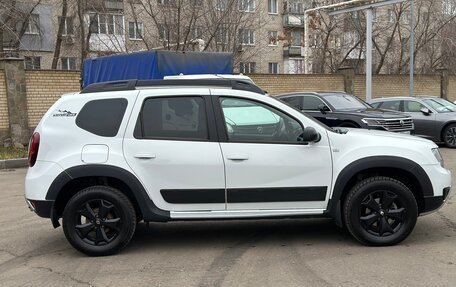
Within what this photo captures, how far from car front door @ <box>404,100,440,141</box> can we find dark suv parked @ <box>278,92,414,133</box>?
2263 mm

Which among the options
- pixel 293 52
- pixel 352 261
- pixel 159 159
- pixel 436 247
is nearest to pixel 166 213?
pixel 159 159

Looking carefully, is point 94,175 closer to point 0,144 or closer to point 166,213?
point 166,213

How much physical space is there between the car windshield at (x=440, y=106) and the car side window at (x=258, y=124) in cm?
1110

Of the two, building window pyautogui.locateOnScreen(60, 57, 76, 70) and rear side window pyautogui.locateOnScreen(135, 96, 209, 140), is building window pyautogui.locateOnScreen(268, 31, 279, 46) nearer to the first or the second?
building window pyautogui.locateOnScreen(60, 57, 76, 70)

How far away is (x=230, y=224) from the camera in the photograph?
6.27 metres

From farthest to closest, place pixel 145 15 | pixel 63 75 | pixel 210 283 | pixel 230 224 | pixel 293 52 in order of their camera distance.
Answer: pixel 293 52 < pixel 145 15 < pixel 63 75 < pixel 230 224 < pixel 210 283

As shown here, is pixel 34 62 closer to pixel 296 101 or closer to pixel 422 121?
pixel 296 101

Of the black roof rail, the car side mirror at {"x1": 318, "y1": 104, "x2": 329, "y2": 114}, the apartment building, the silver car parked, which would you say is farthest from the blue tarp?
the apartment building

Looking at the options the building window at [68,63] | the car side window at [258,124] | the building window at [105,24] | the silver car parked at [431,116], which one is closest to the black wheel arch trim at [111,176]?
the car side window at [258,124]

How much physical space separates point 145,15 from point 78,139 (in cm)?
2190

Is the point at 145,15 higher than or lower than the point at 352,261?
higher

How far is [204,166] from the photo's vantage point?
4.93 metres

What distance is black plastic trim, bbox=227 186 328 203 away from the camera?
16.3ft

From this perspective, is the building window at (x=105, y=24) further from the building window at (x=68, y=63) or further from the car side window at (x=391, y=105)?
the car side window at (x=391, y=105)
